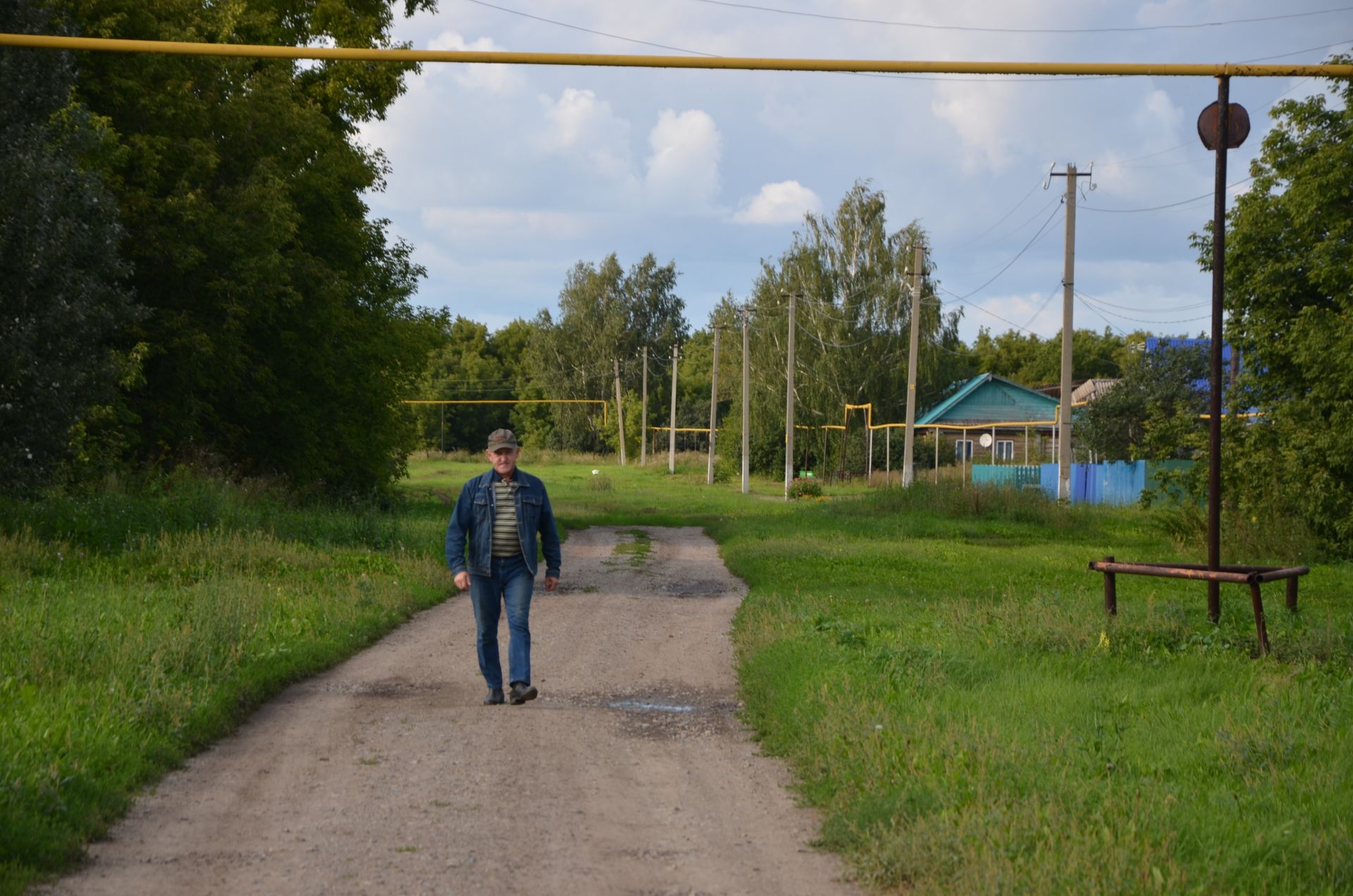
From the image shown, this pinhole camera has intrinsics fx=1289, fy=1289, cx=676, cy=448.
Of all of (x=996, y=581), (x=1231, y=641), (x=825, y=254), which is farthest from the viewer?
(x=825, y=254)

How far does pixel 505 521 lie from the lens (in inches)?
367

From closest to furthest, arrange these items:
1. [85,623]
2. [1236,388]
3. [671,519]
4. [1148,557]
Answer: [85,623] < [1148,557] < [1236,388] < [671,519]

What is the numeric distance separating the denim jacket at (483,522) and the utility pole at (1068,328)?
2372 cm

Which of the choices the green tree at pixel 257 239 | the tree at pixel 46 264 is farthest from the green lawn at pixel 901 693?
the green tree at pixel 257 239

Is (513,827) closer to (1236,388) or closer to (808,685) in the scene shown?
(808,685)

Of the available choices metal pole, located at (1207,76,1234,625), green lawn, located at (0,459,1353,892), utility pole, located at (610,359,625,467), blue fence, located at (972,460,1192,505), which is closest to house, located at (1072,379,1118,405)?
blue fence, located at (972,460,1192,505)

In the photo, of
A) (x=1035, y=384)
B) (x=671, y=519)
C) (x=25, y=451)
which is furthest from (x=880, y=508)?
(x=1035, y=384)

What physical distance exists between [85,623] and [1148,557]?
1784 cm

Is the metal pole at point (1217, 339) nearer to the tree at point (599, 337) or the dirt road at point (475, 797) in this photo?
the dirt road at point (475, 797)

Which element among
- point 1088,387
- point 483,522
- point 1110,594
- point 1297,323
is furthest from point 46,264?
point 1088,387

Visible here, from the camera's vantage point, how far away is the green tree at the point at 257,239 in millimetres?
23062

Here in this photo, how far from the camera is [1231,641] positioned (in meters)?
10.8

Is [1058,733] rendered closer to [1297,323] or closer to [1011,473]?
[1297,323]

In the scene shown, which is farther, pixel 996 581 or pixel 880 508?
pixel 880 508
